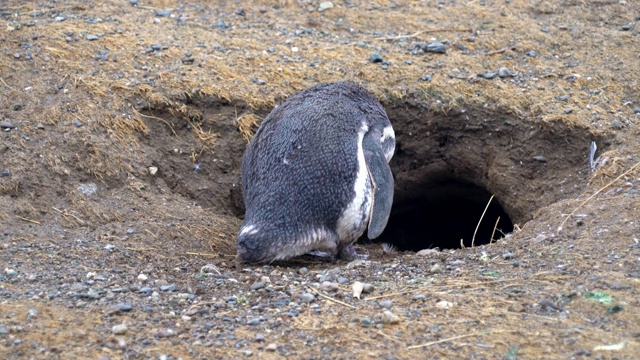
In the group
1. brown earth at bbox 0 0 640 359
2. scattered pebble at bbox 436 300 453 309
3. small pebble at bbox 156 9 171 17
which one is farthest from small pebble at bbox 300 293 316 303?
small pebble at bbox 156 9 171 17

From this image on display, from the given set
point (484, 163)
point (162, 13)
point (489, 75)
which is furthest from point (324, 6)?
point (484, 163)

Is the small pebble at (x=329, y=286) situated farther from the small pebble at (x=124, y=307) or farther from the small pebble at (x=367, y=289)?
the small pebble at (x=124, y=307)

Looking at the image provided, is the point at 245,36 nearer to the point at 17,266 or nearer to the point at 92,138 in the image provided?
the point at 92,138

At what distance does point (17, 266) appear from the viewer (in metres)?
3.68

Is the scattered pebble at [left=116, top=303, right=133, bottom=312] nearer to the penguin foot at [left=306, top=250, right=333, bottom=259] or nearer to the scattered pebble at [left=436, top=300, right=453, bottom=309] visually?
the scattered pebble at [left=436, top=300, right=453, bottom=309]

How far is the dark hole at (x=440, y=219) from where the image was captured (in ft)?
20.3

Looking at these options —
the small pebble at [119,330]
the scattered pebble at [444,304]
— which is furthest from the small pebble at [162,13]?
the scattered pebble at [444,304]

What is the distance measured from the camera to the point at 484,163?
556 cm

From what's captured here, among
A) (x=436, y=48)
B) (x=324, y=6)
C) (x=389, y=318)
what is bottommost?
(x=389, y=318)

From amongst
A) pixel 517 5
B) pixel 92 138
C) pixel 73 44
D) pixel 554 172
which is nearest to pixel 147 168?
pixel 92 138

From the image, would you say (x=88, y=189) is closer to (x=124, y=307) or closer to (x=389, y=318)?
(x=124, y=307)

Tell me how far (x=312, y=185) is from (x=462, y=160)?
1.91 meters

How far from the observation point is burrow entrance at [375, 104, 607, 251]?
5.07 metres

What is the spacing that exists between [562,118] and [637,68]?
0.89m
